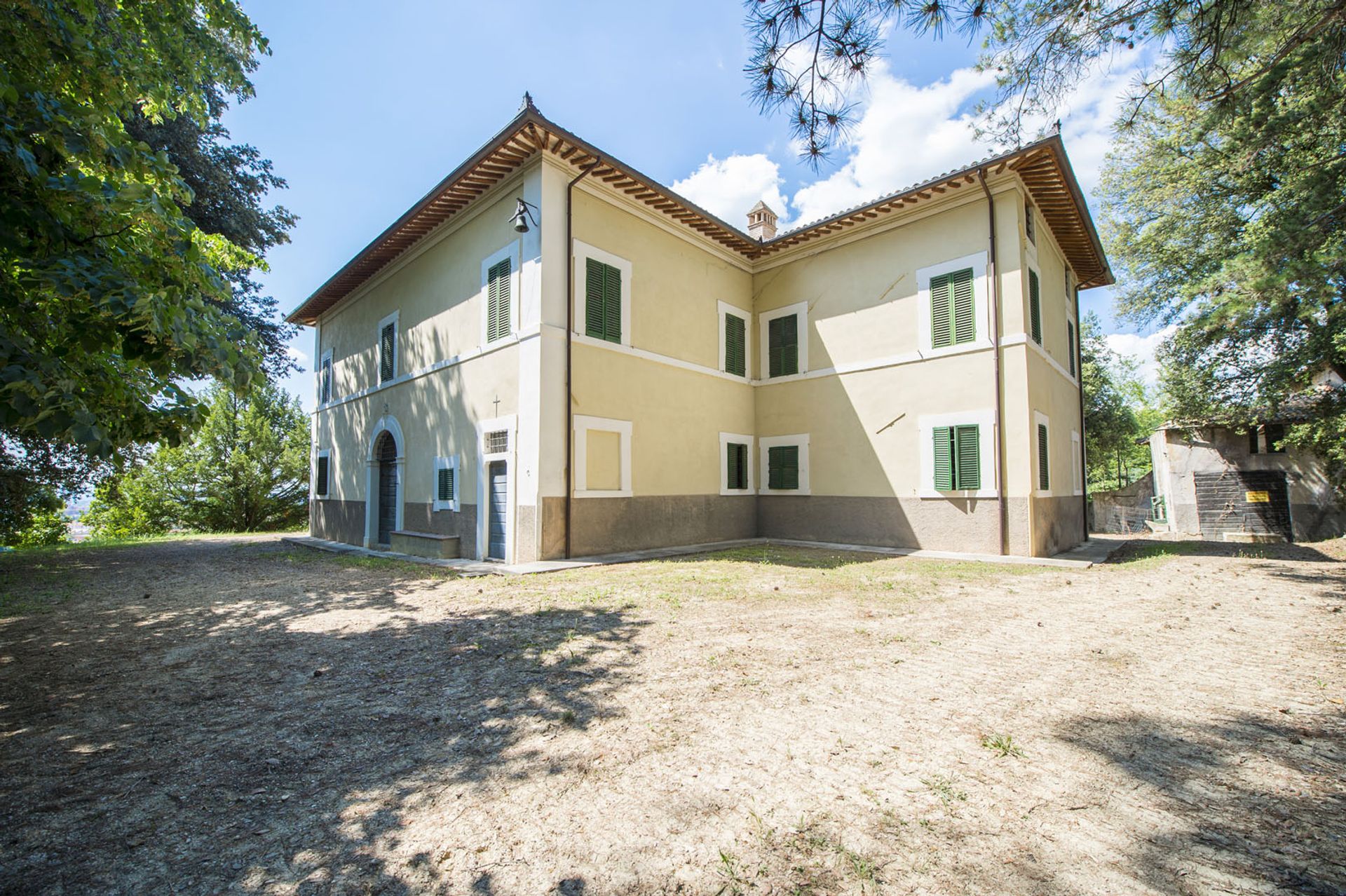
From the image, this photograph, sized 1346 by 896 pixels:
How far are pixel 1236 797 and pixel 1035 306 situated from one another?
38.2 ft

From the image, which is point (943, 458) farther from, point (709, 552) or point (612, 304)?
point (612, 304)

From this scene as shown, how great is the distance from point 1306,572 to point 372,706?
1268cm

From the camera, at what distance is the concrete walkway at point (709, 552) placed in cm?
977

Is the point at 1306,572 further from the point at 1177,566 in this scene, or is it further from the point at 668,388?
the point at 668,388

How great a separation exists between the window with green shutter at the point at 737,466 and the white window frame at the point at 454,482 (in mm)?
5903

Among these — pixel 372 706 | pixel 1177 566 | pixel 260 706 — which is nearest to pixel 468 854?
pixel 372 706

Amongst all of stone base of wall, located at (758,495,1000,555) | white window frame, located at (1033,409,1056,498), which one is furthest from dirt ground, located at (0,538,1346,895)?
stone base of wall, located at (758,495,1000,555)

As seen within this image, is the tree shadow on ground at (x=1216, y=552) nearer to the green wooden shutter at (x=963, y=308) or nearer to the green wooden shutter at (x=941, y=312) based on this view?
the green wooden shutter at (x=963, y=308)

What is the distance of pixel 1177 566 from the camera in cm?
984

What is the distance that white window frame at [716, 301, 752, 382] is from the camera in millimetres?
14164

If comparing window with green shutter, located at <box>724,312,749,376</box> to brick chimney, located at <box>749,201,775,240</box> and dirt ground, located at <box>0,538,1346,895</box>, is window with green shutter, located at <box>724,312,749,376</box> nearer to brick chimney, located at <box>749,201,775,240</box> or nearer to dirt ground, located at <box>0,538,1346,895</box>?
brick chimney, located at <box>749,201,775,240</box>

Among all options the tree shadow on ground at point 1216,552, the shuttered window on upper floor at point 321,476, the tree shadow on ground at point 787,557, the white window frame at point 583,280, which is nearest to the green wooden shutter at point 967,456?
the tree shadow on ground at point 787,557

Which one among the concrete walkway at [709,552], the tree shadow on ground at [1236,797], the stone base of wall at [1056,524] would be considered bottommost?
the concrete walkway at [709,552]

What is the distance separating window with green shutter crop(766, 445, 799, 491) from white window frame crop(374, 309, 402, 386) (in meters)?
9.36
